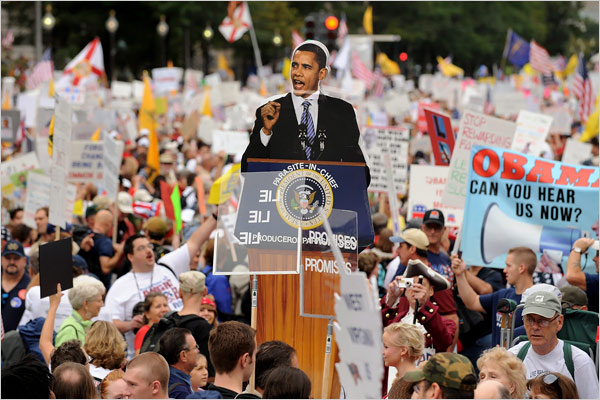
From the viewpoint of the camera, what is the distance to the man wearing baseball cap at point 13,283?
27.6 feet

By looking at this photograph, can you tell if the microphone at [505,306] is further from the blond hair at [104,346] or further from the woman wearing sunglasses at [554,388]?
the blond hair at [104,346]

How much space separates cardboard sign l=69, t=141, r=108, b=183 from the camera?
12.8 m

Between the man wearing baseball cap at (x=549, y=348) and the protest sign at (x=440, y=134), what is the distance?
5.03 metres

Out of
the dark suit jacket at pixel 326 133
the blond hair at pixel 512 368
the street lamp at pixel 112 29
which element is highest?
the street lamp at pixel 112 29

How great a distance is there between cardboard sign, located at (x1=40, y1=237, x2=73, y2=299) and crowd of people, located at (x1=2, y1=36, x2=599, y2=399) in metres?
0.09

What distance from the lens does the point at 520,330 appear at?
22.3 feet

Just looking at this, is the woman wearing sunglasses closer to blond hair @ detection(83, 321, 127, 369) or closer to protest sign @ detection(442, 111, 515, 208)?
blond hair @ detection(83, 321, 127, 369)

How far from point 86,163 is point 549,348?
26.2 ft

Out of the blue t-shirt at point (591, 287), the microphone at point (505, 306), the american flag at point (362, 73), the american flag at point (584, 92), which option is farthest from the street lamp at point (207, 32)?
the microphone at point (505, 306)

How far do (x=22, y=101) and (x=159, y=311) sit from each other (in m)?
16.3

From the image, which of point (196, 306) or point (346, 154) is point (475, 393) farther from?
point (196, 306)

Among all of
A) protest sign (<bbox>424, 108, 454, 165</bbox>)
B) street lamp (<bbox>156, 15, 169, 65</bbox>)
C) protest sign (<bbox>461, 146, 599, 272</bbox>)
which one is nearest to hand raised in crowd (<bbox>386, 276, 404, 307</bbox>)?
protest sign (<bbox>461, 146, 599, 272</bbox>)

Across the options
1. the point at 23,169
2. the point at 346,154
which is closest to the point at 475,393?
the point at 346,154

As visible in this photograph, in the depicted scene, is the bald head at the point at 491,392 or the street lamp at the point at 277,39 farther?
the street lamp at the point at 277,39
